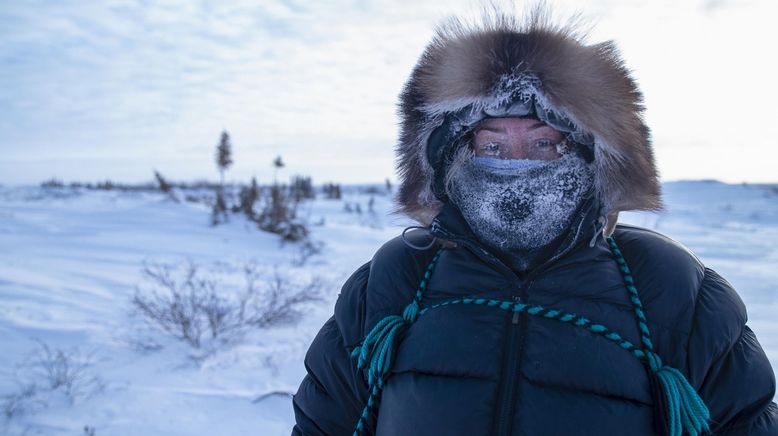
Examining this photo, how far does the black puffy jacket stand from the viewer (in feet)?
3.80

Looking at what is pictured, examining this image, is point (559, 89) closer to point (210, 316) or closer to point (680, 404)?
point (680, 404)

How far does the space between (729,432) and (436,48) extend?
1.27 metres

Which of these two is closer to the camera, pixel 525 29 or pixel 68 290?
pixel 525 29

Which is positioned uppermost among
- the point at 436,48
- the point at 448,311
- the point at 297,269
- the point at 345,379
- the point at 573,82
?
the point at 436,48

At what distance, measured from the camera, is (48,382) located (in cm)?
335

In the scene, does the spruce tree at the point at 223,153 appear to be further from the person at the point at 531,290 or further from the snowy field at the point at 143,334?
the person at the point at 531,290

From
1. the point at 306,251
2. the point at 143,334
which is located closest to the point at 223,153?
the point at 306,251

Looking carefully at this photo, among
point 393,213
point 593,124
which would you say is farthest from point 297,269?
point 593,124

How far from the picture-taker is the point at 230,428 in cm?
297

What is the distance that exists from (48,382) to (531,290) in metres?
3.44

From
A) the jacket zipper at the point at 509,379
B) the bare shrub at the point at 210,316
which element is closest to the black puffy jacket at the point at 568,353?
the jacket zipper at the point at 509,379

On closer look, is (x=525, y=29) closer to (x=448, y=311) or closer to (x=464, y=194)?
(x=464, y=194)

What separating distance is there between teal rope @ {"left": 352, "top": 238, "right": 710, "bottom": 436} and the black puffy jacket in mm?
19

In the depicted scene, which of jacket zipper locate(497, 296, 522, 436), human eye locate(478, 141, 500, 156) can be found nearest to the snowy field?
human eye locate(478, 141, 500, 156)
